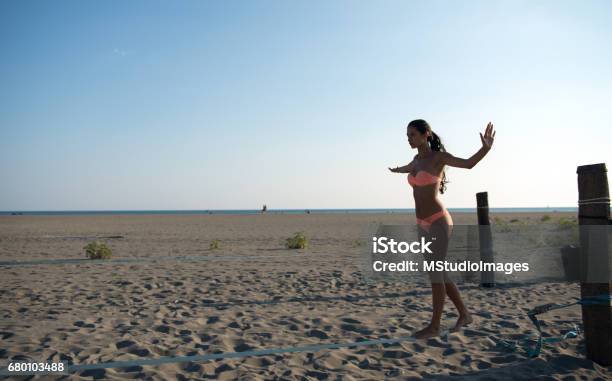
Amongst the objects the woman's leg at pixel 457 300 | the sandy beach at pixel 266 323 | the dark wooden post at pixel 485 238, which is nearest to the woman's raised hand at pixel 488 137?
the woman's leg at pixel 457 300

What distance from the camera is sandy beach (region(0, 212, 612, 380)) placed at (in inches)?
138

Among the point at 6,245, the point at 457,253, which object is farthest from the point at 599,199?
the point at 6,245

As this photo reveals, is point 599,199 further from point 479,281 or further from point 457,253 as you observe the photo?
point 457,253

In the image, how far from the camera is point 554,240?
13109mm

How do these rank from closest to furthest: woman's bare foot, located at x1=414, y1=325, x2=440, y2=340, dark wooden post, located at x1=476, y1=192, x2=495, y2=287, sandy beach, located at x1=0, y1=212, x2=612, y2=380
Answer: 1. sandy beach, located at x1=0, y1=212, x2=612, y2=380
2. woman's bare foot, located at x1=414, y1=325, x2=440, y2=340
3. dark wooden post, located at x1=476, y1=192, x2=495, y2=287

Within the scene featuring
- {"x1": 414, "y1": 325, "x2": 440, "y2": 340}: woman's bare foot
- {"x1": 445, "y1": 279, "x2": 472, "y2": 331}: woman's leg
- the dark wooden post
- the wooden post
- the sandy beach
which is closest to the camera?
the wooden post

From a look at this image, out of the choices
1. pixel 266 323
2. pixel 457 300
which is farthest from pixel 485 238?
pixel 266 323

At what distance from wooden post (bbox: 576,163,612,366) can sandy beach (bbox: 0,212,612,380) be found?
24 cm

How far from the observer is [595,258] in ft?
10.9

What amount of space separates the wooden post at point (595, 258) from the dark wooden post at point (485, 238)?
3.50 m

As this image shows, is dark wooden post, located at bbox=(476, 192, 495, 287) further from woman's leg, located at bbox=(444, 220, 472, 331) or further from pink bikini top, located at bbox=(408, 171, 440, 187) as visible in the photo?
pink bikini top, located at bbox=(408, 171, 440, 187)

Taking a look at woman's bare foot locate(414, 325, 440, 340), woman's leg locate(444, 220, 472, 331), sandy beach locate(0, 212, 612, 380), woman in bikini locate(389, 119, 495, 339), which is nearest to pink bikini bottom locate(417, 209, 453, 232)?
woman in bikini locate(389, 119, 495, 339)

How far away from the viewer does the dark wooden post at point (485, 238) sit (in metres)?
6.97

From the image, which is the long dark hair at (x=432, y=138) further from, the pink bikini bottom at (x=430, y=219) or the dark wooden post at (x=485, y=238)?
the dark wooden post at (x=485, y=238)
